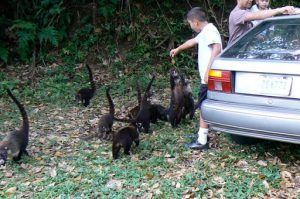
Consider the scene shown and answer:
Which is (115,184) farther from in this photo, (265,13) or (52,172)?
(265,13)

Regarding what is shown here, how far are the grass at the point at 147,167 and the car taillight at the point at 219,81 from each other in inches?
38.4

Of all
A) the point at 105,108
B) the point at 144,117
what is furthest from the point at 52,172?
the point at 105,108

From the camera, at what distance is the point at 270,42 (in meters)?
5.30

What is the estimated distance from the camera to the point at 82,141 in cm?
690

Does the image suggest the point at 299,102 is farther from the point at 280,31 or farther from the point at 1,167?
the point at 1,167

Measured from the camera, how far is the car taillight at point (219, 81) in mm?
5145

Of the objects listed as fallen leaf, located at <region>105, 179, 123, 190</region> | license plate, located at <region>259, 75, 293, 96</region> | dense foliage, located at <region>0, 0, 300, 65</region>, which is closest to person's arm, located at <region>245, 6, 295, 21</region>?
license plate, located at <region>259, 75, 293, 96</region>

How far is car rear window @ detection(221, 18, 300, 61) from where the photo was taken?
5016 mm

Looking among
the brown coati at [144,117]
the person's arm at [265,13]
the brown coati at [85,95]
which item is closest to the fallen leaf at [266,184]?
the person's arm at [265,13]

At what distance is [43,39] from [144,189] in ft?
23.9

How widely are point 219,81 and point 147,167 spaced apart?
4.62 ft

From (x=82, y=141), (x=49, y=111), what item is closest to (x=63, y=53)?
(x=49, y=111)

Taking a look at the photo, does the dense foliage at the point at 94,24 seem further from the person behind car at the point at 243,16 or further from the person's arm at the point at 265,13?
the person's arm at the point at 265,13

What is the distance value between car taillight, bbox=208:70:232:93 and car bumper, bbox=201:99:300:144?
0.52ft
